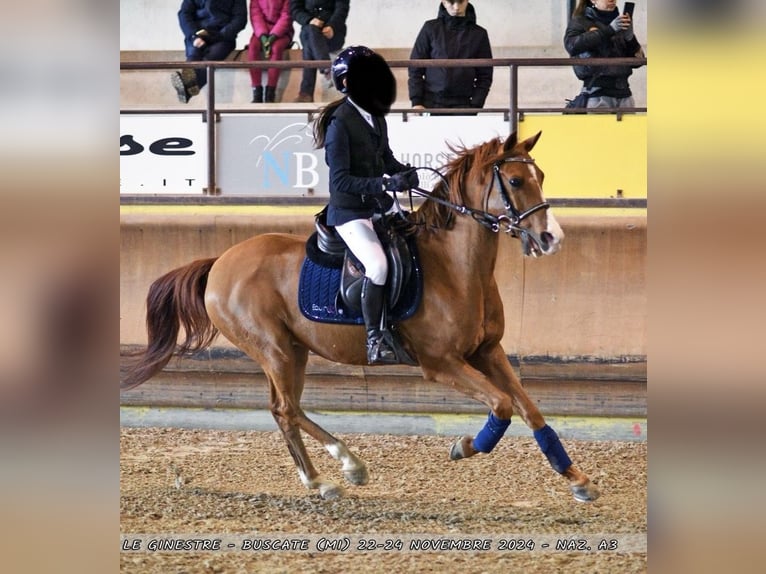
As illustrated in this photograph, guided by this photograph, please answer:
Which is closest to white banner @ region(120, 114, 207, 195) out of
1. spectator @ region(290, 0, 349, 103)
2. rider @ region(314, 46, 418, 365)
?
spectator @ region(290, 0, 349, 103)

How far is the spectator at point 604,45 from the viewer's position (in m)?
5.81

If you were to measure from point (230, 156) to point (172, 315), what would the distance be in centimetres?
154

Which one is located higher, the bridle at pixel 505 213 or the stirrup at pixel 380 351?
the bridle at pixel 505 213

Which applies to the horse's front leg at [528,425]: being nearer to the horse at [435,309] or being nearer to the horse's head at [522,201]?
the horse at [435,309]

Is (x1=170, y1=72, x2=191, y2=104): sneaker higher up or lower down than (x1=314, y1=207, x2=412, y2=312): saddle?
higher up

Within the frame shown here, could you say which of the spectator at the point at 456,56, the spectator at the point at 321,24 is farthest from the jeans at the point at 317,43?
the spectator at the point at 456,56

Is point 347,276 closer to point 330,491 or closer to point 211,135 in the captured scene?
point 330,491

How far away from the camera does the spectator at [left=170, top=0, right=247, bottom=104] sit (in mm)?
6473

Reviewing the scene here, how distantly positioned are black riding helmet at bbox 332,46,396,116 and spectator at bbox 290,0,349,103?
2.18 m

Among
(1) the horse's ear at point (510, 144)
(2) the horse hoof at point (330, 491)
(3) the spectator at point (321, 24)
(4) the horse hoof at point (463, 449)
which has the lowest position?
(2) the horse hoof at point (330, 491)

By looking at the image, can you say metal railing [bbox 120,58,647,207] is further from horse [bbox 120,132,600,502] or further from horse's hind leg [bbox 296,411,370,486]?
horse's hind leg [bbox 296,411,370,486]

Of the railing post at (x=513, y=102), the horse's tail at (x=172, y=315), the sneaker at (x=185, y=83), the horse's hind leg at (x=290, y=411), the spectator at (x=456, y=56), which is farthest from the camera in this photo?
the sneaker at (x=185, y=83)
